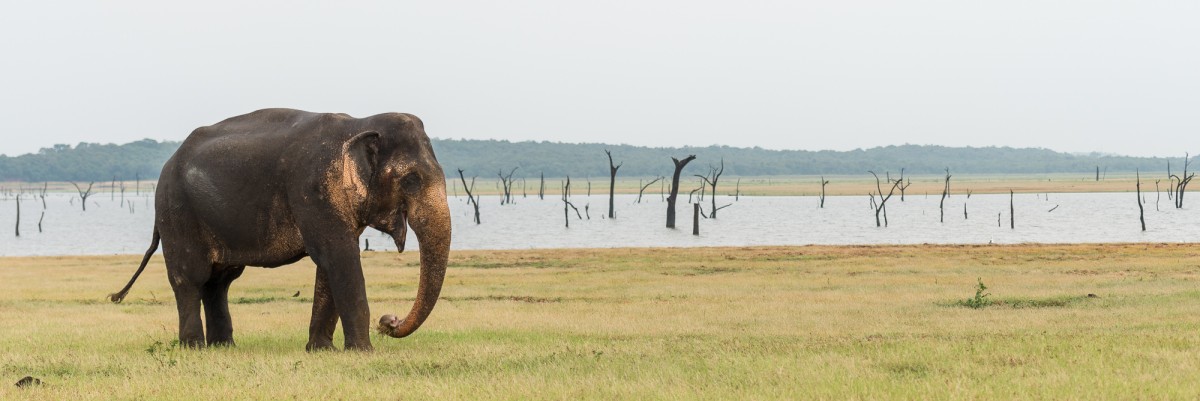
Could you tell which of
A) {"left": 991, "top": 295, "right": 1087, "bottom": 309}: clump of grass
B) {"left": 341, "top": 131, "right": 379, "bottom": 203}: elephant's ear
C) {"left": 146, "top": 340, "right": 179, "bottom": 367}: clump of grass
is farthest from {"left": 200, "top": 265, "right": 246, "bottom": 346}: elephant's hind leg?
{"left": 991, "top": 295, "right": 1087, "bottom": 309}: clump of grass

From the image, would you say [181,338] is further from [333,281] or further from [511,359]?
[511,359]

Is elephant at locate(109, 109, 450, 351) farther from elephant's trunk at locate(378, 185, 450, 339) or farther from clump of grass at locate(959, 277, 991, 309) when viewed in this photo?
clump of grass at locate(959, 277, 991, 309)

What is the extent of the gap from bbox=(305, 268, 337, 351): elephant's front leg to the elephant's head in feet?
3.99

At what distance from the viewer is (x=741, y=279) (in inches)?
1211

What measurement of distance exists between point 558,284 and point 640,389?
65.7 ft

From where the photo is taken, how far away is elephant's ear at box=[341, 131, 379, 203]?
12.3 metres

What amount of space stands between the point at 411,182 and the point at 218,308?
3689mm

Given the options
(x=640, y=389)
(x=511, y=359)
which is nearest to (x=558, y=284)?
(x=511, y=359)

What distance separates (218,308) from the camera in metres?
14.5

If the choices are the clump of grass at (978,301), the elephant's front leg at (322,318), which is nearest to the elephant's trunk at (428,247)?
the elephant's front leg at (322,318)

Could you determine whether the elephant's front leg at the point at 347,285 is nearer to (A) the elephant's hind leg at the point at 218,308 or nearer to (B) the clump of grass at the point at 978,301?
(A) the elephant's hind leg at the point at 218,308

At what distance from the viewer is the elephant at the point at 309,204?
1234 centimetres

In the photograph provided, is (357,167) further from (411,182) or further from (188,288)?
(188,288)

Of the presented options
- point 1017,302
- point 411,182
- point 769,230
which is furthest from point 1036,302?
point 769,230
